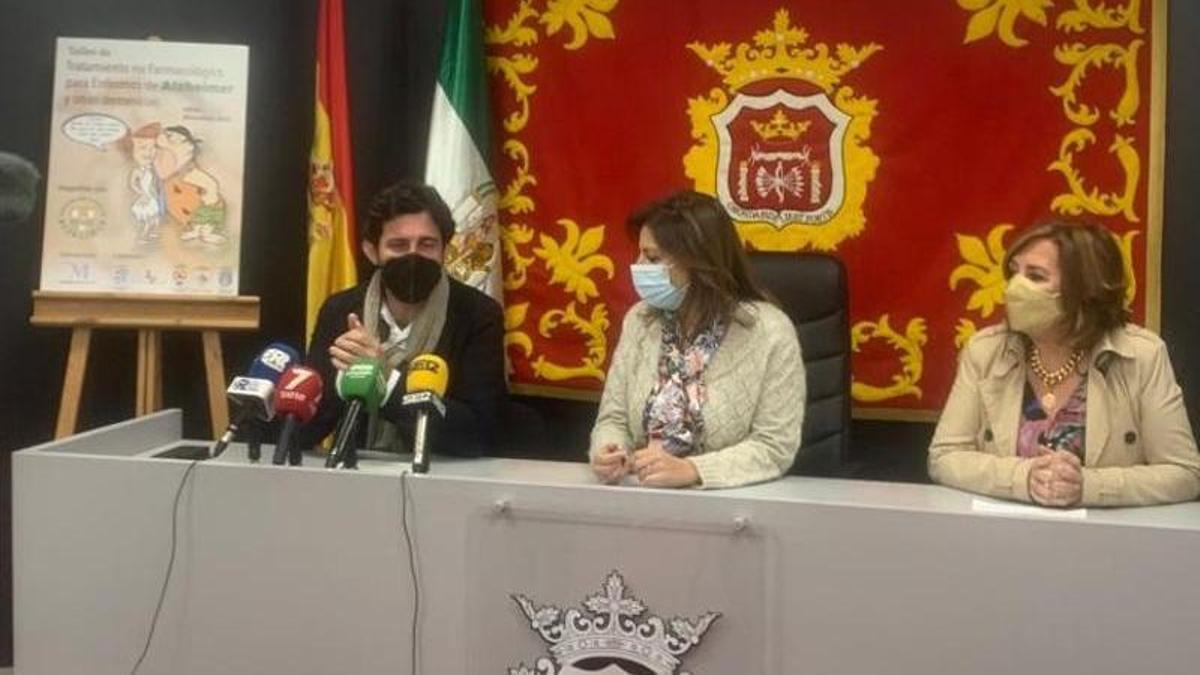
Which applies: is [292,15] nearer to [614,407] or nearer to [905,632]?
[614,407]

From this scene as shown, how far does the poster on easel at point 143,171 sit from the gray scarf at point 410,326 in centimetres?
56

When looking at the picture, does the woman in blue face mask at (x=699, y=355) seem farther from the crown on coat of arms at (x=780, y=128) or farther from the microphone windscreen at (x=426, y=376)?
the crown on coat of arms at (x=780, y=128)

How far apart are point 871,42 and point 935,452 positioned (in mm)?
1311

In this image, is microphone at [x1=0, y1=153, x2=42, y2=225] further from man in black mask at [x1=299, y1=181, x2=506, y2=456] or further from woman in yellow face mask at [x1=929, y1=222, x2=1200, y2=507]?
woman in yellow face mask at [x1=929, y1=222, x2=1200, y2=507]

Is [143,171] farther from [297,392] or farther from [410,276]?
[297,392]

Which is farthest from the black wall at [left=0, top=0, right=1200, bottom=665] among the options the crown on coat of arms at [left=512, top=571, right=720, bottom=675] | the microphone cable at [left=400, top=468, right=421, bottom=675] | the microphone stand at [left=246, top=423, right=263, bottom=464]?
the microphone cable at [left=400, top=468, right=421, bottom=675]

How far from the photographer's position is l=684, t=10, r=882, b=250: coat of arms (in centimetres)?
313

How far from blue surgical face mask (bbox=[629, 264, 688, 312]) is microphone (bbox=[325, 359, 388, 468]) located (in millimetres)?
533

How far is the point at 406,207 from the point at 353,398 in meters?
0.63

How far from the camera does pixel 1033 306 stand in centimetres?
212

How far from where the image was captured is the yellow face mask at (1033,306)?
2117mm

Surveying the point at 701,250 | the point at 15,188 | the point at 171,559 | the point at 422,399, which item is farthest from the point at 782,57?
the point at 15,188

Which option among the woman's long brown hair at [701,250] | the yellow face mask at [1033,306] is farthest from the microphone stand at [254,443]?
the yellow face mask at [1033,306]

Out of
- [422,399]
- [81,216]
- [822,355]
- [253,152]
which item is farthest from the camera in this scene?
[253,152]
